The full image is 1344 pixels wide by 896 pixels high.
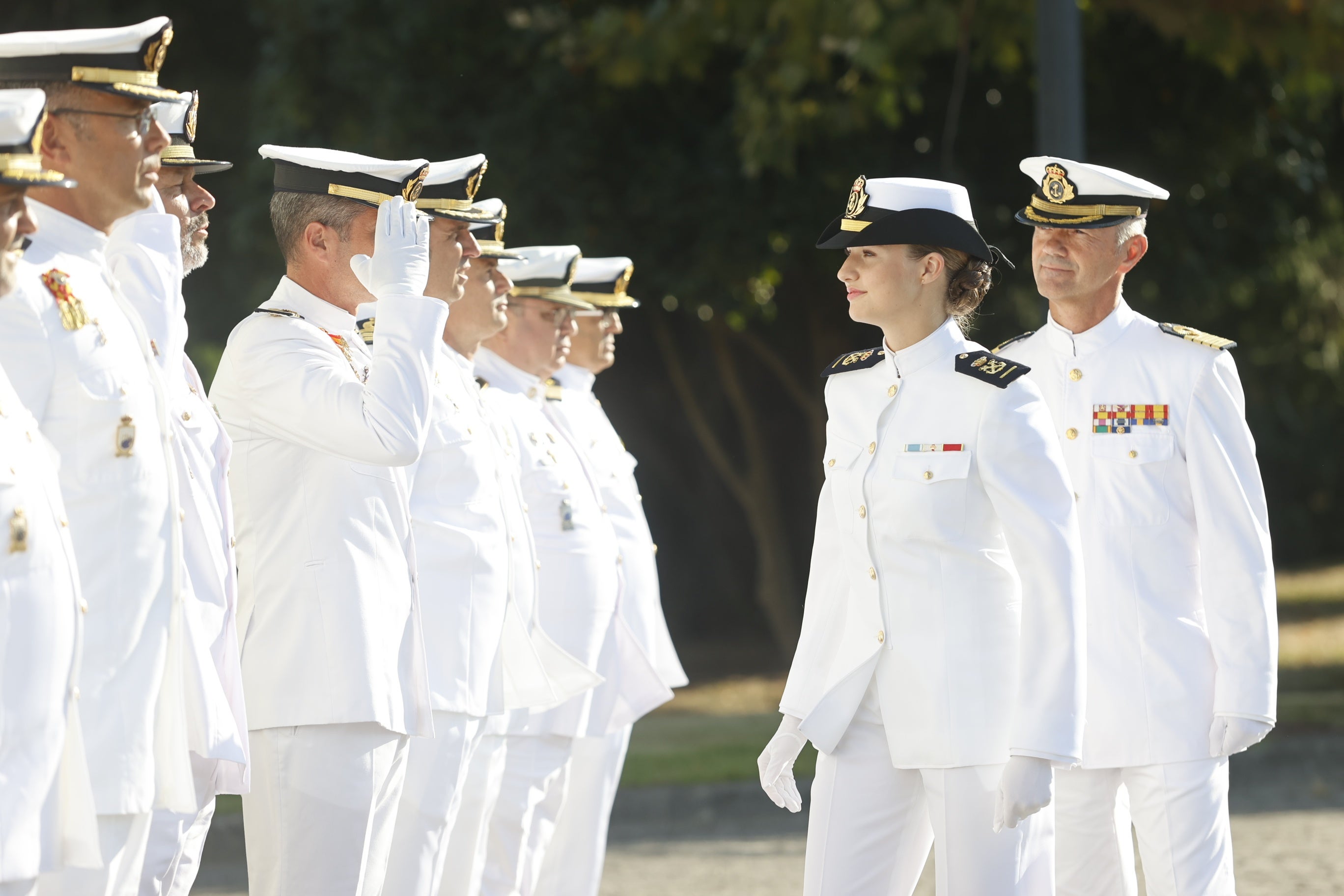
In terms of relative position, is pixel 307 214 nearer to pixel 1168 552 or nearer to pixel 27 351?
pixel 27 351

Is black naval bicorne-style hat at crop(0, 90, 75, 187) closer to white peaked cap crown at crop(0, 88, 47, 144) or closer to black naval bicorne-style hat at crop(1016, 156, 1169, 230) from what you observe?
white peaked cap crown at crop(0, 88, 47, 144)

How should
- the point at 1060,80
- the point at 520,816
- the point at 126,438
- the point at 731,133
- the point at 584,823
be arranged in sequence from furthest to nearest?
the point at 731,133, the point at 1060,80, the point at 584,823, the point at 520,816, the point at 126,438

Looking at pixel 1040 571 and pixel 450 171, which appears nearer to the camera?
pixel 1040 571

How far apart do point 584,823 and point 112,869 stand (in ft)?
9.74

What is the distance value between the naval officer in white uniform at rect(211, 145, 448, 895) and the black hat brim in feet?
2.96

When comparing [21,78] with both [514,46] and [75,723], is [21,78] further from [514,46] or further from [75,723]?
[514,46]

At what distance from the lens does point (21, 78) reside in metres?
3.02

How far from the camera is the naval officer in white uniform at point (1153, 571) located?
13.1ft

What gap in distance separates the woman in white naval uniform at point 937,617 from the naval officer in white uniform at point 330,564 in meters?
0.87

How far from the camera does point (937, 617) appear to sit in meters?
3.55

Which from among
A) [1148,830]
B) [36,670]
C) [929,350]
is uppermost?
[929,350]

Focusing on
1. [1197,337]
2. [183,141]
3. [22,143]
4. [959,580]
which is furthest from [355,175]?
[1197,337]

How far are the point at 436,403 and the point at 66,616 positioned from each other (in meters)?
1.77

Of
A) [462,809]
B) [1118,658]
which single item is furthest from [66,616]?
[1118,658]
